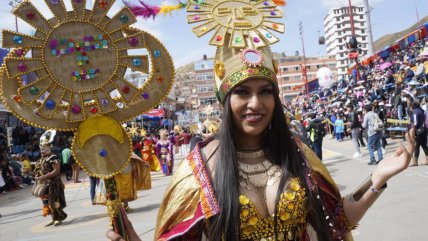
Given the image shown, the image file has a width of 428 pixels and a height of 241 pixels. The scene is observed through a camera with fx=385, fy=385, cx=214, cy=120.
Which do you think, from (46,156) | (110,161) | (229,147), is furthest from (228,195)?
(46,156)

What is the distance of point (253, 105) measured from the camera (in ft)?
6.41

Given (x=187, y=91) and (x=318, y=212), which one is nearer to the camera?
(x=318, y=212)

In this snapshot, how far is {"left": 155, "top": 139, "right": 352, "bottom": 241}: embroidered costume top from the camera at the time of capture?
1.91 metres

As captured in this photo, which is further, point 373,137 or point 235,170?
point 373,137

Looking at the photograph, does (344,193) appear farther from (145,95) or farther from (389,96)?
(389,96)

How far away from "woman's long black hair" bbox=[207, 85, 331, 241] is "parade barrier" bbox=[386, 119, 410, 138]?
12705mm

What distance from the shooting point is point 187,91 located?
355 feet

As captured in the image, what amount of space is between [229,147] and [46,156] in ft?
21.6

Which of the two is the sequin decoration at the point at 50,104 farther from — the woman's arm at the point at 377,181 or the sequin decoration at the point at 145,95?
the woman's arm at the point at 377,181

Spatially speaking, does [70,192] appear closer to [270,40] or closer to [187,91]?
[270,40]

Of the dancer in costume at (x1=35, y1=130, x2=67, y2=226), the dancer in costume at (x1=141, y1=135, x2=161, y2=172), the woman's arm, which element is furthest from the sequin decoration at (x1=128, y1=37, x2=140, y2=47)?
the dancer in costume at (x1=141, y1=135, x2=161, y2=172)

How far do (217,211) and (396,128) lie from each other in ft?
45.7

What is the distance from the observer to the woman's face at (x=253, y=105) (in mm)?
1981

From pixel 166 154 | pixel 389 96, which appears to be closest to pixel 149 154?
pixel 166 154
